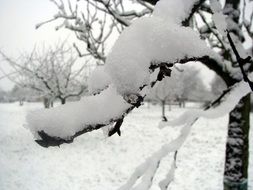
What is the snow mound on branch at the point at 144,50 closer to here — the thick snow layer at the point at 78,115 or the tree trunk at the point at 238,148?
the thick snow layer at the point at 78,115

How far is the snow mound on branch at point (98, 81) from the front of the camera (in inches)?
26.3

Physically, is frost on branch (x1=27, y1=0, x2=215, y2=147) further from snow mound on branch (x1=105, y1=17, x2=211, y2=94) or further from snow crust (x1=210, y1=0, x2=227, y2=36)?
snow crust (x1=210, y1=0, x2=227, y2=36)

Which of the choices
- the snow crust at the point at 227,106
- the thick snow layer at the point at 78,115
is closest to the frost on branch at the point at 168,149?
the snow crust at the point at 227,106

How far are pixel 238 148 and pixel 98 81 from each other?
11.4ft

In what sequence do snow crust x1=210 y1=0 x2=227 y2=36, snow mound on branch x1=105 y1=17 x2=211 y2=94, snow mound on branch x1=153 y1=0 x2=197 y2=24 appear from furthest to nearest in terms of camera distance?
1. snow crust x1=210 y1=0 x2=227 y2=36
2. snow mound on branch x1=153 y1=0 x2=197 y2=24
3. snow mound on branch x1=105 y1=17 x2=211 y2=94

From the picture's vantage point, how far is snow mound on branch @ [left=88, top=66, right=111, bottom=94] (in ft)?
2.19

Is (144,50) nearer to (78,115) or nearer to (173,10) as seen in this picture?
(78,115)

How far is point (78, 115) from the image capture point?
1.98ft

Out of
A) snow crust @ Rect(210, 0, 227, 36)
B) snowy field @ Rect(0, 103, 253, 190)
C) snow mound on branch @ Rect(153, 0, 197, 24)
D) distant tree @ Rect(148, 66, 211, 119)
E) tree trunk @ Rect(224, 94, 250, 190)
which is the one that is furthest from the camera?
distant tree @ Rect(148, 66, 211, 119)

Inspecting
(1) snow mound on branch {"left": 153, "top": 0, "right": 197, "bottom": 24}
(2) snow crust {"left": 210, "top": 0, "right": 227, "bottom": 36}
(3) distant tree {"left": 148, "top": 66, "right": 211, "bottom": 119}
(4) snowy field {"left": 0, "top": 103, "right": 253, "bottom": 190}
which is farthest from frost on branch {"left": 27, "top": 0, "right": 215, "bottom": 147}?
(3) distant tree {"left": 148, "top": 66, "right": 211, "bottom": 119}

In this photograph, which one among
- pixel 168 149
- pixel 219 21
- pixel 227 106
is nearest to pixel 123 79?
pixel 219 21

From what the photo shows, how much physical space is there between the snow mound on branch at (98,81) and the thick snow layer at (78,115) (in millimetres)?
27

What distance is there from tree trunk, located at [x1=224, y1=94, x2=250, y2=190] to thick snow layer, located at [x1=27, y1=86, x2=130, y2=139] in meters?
3.43

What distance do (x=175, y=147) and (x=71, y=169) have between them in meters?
8.59
